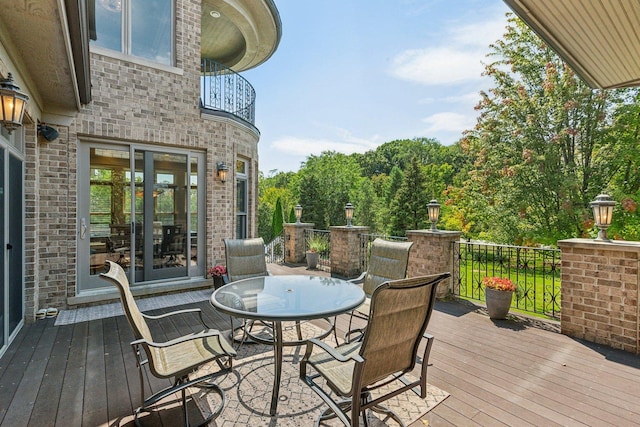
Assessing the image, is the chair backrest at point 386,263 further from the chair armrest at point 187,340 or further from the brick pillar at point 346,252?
the brick pillar at point 346,252

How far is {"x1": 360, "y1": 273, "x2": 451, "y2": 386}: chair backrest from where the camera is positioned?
167 centimetres

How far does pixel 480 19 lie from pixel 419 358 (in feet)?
22.8

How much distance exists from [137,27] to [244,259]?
4.55 m

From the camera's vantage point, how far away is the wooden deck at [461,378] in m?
2.17

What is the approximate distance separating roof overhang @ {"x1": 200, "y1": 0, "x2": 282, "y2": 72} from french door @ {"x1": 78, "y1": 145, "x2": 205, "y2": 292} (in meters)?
3.52

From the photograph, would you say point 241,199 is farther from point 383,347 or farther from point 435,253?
point 383,347

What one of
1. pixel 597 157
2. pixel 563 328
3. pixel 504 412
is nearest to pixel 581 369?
pixel 563 328

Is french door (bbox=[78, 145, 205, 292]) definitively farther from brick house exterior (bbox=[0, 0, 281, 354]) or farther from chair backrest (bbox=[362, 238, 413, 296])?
chair backrest (bbox=[362, 238, 413, 296])

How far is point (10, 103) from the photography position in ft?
8.29

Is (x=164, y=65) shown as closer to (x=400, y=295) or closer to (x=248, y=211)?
(x=248, y=211)

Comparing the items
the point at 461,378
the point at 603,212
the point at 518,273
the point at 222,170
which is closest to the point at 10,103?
the point at 222,170

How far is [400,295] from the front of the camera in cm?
173

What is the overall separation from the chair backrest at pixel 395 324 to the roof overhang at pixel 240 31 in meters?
7.08

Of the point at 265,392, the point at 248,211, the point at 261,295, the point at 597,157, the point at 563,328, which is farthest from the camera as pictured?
the point at 597,157
